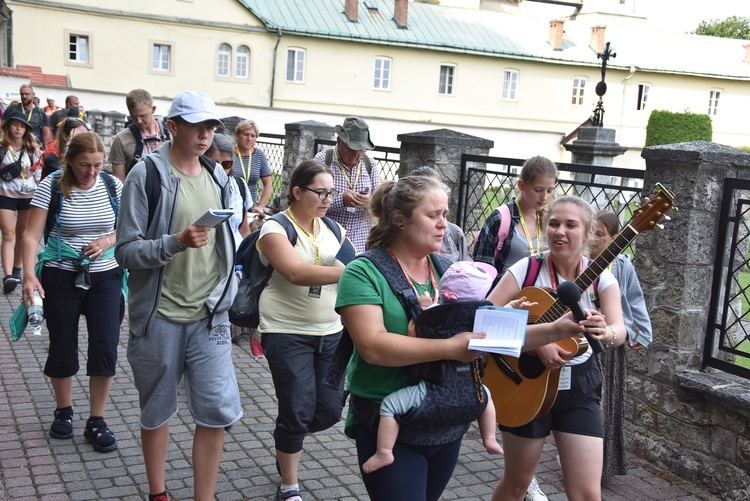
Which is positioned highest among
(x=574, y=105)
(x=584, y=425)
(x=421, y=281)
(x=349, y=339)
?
(x=574, y=105)

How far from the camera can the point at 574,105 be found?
5253cm

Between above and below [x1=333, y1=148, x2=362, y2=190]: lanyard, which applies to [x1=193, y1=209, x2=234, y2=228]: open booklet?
below

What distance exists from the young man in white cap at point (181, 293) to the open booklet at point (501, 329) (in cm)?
176

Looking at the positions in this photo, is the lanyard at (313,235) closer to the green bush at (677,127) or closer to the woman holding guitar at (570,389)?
the woman holding guitar at (570,389)

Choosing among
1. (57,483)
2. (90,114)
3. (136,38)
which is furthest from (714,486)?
(136,38)

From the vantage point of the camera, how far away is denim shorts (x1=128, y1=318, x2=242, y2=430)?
4.12 metres

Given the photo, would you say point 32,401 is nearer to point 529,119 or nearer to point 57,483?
point 57,483

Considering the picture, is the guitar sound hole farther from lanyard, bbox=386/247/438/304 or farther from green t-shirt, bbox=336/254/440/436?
green t-shirt, bbox=336/254/440/436

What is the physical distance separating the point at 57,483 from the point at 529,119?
49713 millimetres

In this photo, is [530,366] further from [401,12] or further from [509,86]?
[509,86]

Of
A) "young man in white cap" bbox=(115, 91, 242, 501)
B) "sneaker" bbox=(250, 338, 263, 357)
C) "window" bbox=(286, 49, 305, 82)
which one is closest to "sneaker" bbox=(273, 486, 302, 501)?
"young man in white cap" bbox=(115, 91, 242, 501)

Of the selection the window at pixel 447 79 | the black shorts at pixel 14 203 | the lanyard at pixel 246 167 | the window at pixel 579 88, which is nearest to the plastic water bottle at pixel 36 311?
the lanyard at pixel 246 167

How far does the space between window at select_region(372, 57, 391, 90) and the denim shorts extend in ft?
148

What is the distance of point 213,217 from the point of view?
3721 mm
